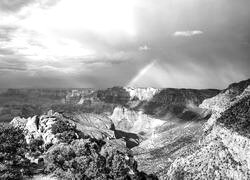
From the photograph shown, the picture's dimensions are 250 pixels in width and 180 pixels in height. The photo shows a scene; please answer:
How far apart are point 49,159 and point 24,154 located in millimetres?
32312

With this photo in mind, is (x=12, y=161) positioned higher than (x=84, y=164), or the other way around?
(x=84, y=164)

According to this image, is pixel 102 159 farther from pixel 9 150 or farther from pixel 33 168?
pixel 9 150

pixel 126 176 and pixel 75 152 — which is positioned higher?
pixel 75 152

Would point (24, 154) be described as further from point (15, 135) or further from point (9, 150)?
point (15, 135)

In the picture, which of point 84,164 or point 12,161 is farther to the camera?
point 12,161

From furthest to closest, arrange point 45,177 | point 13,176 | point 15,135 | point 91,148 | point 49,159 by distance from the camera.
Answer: point 15,135 → point 91,148 → point 49,159 → point 45,177 → point 13,176

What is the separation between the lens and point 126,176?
132875mm

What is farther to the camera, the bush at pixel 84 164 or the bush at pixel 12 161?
the bush at pixel 84 164

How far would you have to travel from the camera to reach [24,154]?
15488 centimetres

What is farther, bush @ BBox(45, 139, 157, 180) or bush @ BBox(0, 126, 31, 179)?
bush @ BBox(45, 139, 157, 180)

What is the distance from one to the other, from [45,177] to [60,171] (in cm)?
635

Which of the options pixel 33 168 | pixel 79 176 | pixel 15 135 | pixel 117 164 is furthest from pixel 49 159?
pixel 15 135

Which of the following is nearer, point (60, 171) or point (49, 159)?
point (60, 171)

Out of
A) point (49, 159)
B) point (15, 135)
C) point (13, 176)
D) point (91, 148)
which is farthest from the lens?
point (15, 135)
